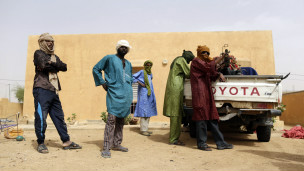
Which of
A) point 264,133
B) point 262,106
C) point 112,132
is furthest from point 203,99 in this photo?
point 264,133

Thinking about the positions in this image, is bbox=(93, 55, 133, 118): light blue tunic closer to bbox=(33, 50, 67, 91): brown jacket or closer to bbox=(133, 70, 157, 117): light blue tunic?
bbox=(33, 50, 67, 91): brown jacket

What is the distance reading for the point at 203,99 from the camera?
433 centimetres

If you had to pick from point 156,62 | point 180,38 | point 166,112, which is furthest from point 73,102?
point 166,112

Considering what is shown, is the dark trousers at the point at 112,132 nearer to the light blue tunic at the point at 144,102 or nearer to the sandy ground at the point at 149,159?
the sandy ground at the point at 149,159

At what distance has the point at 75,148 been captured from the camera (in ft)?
13.4

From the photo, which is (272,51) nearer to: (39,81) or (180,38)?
(180,38)

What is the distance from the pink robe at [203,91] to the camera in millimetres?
4312

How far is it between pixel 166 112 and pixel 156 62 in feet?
17.9

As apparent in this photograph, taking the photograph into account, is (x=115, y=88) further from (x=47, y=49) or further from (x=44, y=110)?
(x=47, y=49)

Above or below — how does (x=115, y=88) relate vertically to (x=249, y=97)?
above

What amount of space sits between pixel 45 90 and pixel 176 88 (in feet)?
7.55

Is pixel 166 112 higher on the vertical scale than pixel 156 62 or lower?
lower

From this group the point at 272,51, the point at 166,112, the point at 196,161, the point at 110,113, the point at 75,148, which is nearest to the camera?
the point at 196,161

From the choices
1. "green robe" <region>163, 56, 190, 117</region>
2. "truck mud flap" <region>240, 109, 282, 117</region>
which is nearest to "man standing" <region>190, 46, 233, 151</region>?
"green robe" <region>163, 56, 190, 117</region>
